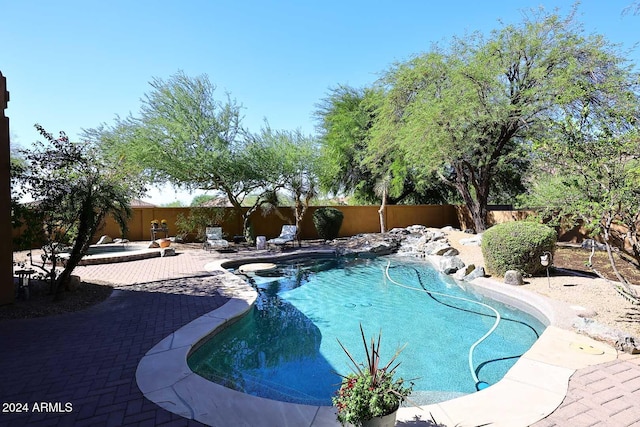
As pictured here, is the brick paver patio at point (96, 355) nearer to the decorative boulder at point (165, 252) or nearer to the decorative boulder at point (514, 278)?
the decorative boulder at point (165, 252)

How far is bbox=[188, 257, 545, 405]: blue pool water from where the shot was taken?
354cm

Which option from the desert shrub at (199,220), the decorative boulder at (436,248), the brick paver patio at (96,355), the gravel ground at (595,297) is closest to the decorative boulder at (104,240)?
the desert shrub at (199,220)

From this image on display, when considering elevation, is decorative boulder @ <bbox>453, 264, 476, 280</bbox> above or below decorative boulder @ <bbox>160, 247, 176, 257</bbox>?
below

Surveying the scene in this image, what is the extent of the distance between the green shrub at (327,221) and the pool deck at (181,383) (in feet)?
34.0

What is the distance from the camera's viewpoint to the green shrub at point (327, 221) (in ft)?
49.5

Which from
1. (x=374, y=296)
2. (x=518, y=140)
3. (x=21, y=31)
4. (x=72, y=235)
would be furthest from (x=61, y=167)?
(x=518, y=140)

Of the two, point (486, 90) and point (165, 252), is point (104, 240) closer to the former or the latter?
point (165, 252)

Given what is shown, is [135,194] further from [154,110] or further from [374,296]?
[154,110]

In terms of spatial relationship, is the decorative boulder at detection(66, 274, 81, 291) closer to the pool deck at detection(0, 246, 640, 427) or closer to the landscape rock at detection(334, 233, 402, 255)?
the pool deck at detection(0, 246, 640, 427)

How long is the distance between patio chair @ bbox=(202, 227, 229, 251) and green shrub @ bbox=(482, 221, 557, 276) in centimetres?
897

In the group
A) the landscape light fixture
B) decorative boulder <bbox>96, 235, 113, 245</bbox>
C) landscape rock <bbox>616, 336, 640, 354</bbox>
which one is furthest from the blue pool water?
decorative boulder <bbox>96, 235, 113, 245</bbox>

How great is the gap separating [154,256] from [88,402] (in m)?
8.90

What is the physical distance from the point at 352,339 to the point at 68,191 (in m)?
5.35

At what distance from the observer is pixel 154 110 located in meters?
12.3
